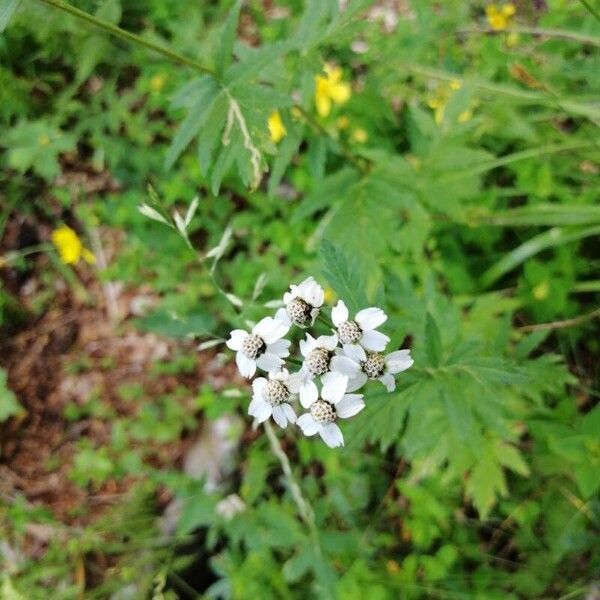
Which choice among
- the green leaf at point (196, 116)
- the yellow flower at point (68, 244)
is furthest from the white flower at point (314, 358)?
the yellow flower at point (68, 244)

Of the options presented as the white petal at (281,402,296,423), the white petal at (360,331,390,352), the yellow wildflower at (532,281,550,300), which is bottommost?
the yellow wildflower at (532,281,550,300)

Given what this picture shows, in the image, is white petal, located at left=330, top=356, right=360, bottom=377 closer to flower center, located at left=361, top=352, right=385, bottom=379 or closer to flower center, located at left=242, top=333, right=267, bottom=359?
flower center, located at left=361, top=352, right=385, bottom=379

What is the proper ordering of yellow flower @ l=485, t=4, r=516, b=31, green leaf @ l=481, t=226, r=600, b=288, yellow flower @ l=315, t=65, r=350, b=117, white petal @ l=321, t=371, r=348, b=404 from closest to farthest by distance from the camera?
white petal @ l=321, t=371, r=348, b=404
green leaf @ l=481, t=226, r=600, b=288
yellow flower @ l=485, t=4, r=516, b=31
yellow flower @ l=315, t=65, r=350, b=117

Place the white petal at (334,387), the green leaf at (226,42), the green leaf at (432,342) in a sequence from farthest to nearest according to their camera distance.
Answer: the green leaf at (226,42) → the green leaf at (432,342) → the white petal at (334,387)

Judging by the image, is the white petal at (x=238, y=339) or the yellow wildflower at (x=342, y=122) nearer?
the white petal at (x=238, y=339)

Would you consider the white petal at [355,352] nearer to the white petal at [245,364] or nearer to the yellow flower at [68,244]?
the white petal at [245,364]

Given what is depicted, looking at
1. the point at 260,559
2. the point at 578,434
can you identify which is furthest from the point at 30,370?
the point at 578,434

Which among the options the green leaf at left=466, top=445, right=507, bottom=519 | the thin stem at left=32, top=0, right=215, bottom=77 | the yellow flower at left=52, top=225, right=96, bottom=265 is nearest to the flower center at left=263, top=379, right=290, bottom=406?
the thin stem at left=32, top=0, right=215, bottom=77

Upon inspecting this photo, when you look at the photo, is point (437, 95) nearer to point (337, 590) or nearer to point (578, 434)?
point (578, 434)
